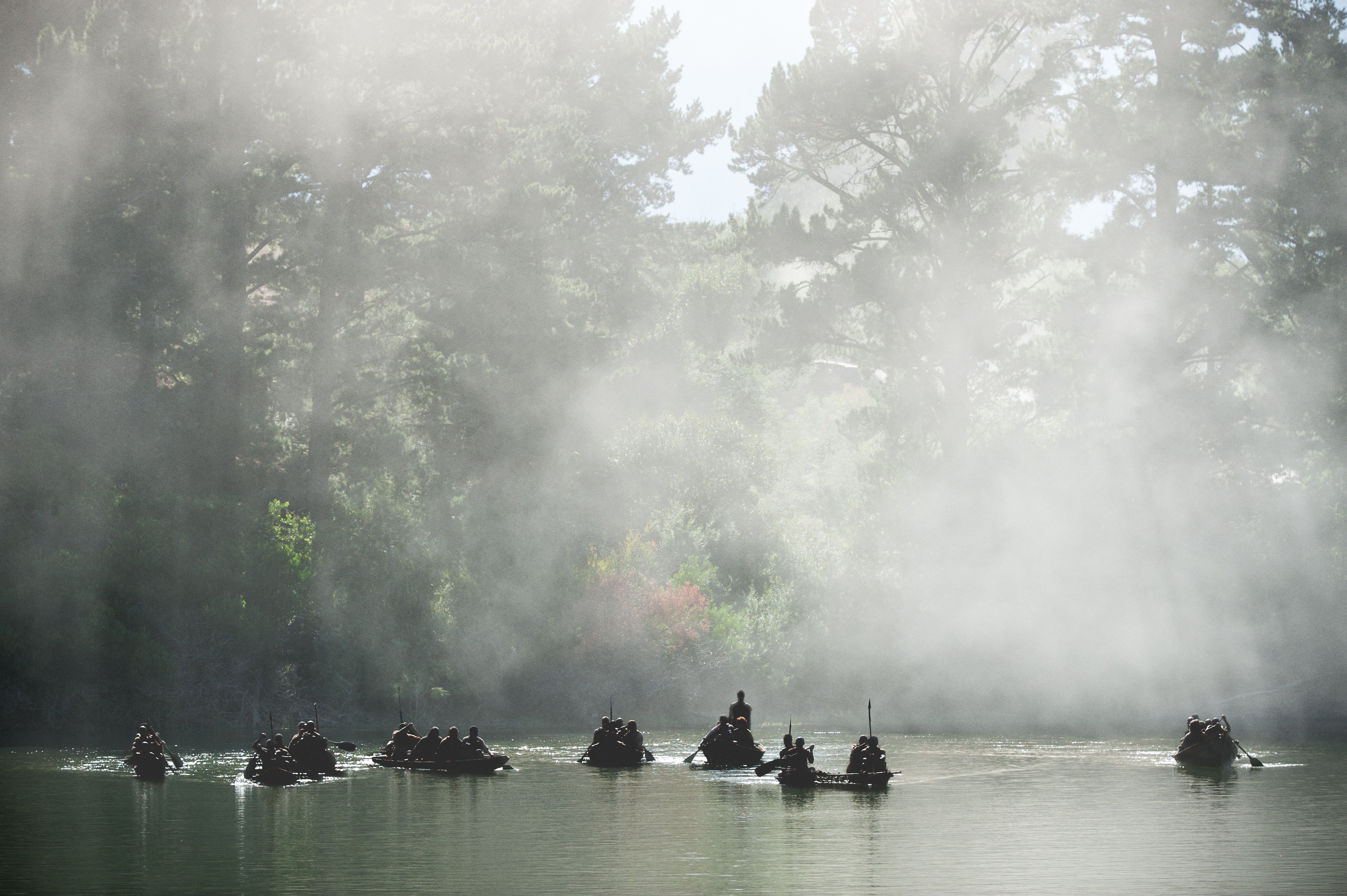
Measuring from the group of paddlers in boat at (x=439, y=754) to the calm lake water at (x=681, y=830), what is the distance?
29 cm

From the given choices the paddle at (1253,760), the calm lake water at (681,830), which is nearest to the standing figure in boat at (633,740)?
the calm lake water at (681,830)

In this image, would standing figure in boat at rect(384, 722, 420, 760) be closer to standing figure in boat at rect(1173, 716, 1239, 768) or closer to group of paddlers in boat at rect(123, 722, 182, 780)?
group of paddlers in boat at rect(123, 722, 182, 780)

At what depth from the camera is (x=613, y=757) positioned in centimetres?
3266

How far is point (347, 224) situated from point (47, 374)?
424 inches

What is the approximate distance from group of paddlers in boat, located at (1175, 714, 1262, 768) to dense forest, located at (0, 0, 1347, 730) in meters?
12.3

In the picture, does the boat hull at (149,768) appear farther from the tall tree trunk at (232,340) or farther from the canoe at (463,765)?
the tall tree trunk at (232,340)

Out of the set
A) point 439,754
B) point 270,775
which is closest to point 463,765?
point 439,754

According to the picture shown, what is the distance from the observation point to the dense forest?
41969mm

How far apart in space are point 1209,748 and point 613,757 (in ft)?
44.0

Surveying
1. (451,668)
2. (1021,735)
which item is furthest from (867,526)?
(451,668)

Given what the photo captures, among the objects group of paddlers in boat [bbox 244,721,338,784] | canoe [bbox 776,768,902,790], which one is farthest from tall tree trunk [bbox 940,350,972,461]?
group of paddlers in boat [bbox 244,721,338,784]

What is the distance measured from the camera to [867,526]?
5200 cm

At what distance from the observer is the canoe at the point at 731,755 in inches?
1276

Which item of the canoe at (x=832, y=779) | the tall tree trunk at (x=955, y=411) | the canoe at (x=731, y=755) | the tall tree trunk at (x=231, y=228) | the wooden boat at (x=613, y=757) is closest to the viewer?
the canoe at (x=832, y=779)
